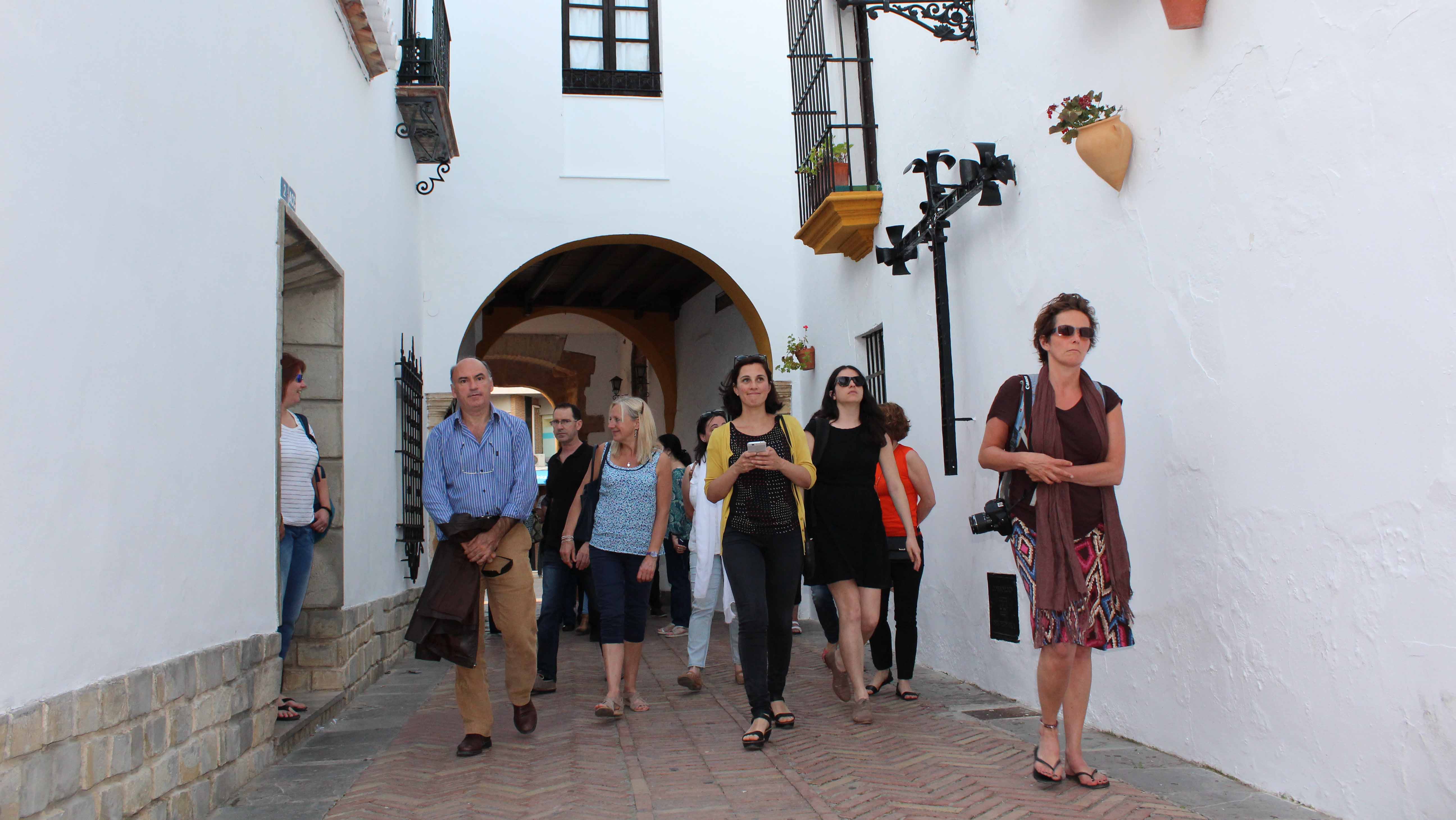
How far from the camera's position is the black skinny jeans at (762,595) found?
15.9 feet

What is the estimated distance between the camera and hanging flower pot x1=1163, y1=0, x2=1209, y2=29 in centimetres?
389

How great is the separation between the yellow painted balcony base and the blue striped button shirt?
12.2 feet

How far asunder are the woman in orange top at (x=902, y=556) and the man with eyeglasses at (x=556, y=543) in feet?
5.34

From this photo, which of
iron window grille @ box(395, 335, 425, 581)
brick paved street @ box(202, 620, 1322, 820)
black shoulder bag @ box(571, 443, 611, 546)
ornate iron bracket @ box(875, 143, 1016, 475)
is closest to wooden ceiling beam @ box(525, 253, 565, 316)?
iron window grille @ box(395, 335, 425, 581)

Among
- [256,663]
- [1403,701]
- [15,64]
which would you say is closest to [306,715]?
[256,663]

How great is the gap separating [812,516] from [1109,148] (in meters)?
2.07

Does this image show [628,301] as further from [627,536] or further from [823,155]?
[627,536]

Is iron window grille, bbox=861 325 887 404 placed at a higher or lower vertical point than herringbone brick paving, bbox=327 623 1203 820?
higher

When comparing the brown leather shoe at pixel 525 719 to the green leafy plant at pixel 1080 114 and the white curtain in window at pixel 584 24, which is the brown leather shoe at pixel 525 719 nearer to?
the green leafy plant at pixel 1080 114

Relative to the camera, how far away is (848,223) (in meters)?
8.04

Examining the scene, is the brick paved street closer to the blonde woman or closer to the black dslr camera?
the blonde woman

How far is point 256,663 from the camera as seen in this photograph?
4465 mm

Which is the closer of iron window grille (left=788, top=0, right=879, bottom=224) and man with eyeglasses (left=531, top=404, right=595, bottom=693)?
man with eyeglasses (left=531, top=404, right=595, bottom=693)

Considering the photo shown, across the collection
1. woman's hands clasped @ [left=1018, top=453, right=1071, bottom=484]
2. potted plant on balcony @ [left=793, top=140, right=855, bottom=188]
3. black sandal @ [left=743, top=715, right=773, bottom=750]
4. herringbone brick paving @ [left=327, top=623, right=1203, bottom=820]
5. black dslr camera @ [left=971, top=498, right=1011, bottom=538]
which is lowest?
herringbone brick paving @ [left=327, top=623, right=1203, bottom=820]
